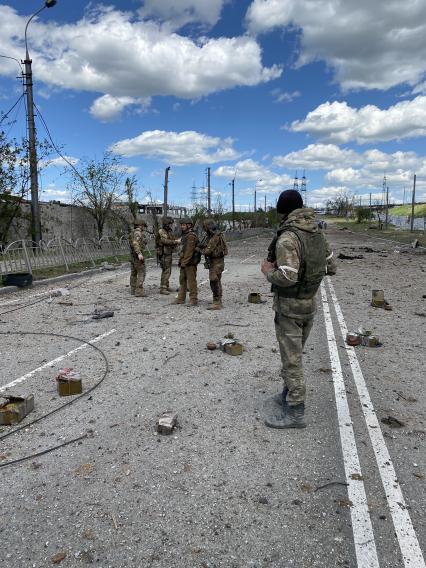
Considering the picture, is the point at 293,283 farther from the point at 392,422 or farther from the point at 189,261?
the point at 189,261

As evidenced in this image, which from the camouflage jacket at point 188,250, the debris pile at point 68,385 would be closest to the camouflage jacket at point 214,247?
the camouflage jacket at point 188,250

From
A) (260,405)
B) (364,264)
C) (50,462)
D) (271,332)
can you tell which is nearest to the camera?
(50,462)

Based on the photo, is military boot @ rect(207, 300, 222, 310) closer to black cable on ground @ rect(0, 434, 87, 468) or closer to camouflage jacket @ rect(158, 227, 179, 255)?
camouflage jacket @ rect(158, 227, 179, 255)

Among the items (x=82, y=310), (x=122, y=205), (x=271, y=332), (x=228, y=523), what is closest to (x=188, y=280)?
(x=82, y=310)

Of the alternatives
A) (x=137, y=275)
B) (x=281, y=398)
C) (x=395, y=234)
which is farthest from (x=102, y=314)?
(x=395, y=234)

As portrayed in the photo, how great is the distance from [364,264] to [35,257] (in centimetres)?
1253

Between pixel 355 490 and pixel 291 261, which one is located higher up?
pixel 291 261

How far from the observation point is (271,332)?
7172 mm

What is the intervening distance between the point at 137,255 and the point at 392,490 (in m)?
8.11

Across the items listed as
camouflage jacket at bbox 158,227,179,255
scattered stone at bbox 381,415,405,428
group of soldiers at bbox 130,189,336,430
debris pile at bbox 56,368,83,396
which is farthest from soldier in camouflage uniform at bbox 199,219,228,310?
scattered stone at bbox 381,415,405,428

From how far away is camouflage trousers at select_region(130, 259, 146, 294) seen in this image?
10609 millimetres

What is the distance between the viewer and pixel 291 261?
11.7ft

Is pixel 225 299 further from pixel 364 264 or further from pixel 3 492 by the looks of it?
pixel 364 264

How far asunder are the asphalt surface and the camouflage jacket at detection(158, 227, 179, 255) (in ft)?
14.4
